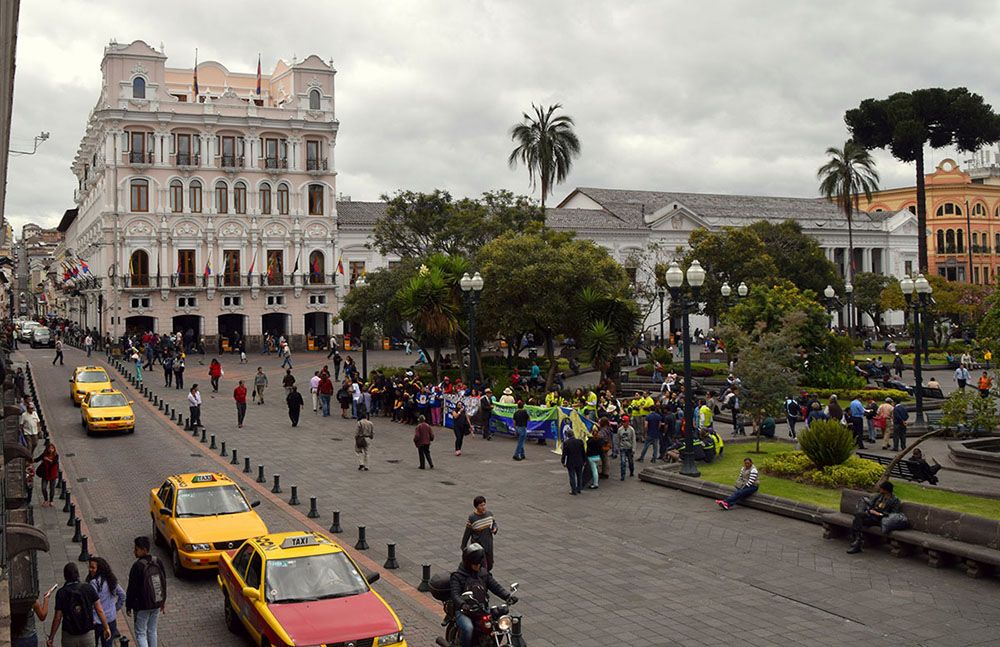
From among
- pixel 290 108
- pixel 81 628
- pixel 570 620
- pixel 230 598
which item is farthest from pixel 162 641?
pixel 290 108

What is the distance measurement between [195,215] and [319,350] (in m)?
12.6

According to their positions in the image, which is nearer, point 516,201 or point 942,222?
point 516,201

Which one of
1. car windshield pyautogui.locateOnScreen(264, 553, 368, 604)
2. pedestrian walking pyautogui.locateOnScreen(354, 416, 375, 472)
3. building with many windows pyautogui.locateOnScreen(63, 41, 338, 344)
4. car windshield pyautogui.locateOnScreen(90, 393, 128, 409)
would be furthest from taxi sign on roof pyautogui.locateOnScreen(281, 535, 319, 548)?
building with many windows pyautogui.locateOnScreen(63, 41, 338, 344)

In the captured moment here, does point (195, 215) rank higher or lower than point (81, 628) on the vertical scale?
higher

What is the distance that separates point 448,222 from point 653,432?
96.2 ft

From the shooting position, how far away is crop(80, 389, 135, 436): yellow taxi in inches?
1107

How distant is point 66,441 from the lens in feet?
91.1

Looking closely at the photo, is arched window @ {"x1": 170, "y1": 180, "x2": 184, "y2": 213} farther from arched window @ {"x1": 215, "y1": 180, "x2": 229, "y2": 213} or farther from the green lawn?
the green lawn

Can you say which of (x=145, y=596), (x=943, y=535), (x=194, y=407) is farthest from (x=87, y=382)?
(x=943, y=535)

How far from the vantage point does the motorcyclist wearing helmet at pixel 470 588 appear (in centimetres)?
1000

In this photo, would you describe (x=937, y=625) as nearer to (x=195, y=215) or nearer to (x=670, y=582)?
(x=670, y=582)

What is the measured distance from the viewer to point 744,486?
18.5 meters

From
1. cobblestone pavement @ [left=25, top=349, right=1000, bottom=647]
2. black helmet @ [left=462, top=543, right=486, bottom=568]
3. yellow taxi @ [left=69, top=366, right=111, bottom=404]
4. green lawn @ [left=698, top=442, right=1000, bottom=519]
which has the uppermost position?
yellow taxi @ [left=69, top=366, right=111, bottom=404]

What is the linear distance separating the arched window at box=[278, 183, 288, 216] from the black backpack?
190 ft
